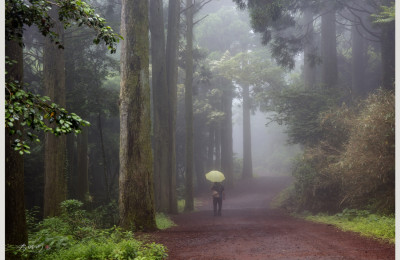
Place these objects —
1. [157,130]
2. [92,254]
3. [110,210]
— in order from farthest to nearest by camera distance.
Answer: [157,130], [110,210], [92,254]

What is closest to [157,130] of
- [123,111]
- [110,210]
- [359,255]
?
[110,210]

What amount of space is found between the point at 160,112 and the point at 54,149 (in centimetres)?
564

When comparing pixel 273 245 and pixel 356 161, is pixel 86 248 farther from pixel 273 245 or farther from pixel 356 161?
pixel 356 161

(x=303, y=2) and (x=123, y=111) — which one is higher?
(x=303, y=2)

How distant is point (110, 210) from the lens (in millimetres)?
13891

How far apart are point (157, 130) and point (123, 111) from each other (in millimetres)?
6616

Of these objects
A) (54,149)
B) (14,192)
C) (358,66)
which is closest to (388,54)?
(358,66)

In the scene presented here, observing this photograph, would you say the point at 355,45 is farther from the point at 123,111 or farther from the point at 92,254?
the point at 92,254

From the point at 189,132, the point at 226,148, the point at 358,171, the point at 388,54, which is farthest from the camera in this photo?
the point at 226,148

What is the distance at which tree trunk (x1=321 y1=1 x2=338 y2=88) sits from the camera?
20.0 metres

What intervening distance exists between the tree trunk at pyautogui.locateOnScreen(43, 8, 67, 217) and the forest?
4 cm

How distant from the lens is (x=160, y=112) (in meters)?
16.2

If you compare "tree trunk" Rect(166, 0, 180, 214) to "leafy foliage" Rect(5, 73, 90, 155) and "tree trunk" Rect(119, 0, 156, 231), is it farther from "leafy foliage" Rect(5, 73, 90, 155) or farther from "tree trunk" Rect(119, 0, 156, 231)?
"leafy foliage" Rect(5, 73, 90, 155)

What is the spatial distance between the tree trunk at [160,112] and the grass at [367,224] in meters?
6.94
